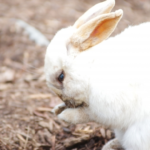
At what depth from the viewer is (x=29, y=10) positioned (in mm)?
6359

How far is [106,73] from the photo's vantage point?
2.33m

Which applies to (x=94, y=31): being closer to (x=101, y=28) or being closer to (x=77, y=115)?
(x=101, y=28)

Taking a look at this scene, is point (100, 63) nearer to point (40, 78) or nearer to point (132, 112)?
point (132, 112)

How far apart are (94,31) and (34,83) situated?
6.56 feet

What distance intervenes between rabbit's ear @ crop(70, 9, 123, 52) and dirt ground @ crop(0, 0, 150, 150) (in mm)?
1120

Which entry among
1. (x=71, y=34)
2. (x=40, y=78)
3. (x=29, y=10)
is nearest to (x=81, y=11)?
(x=29, y=10)

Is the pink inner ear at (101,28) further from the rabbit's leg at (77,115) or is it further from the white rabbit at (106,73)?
the rabbit's leg at (77,115)

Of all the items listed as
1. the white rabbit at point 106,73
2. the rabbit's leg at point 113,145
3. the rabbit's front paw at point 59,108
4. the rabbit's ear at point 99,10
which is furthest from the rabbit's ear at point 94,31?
the rabbit's leg at point 113,145

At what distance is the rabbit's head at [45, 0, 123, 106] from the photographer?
238 centimetres

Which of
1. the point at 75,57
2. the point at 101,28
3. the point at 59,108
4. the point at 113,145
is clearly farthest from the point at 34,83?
the point at 101,28

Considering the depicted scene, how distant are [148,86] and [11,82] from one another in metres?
2.48

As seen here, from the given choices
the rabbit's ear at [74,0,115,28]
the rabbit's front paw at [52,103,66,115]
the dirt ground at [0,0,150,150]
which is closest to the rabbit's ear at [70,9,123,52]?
the rabbit's ear at [74,0,115,28]

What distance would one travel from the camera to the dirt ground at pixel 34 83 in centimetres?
314

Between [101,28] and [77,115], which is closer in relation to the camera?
[101,28]
